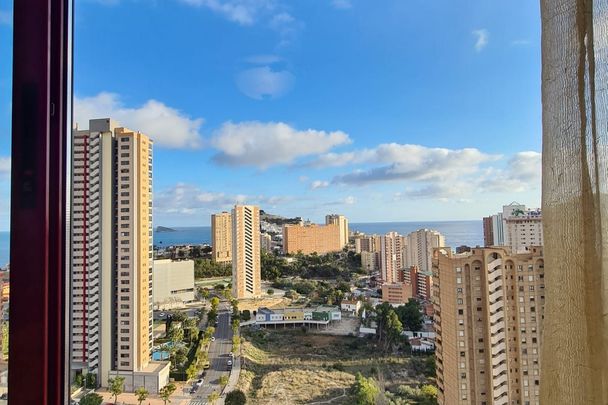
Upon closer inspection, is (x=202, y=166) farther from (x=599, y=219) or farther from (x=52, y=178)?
(x=599, y=219)

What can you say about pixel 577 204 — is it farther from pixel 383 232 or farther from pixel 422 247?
pixel 383 232

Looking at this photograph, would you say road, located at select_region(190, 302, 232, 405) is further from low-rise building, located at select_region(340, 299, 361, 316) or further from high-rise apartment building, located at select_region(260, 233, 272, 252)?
low-rise building, located at select_region(340, 299, 361, 316)

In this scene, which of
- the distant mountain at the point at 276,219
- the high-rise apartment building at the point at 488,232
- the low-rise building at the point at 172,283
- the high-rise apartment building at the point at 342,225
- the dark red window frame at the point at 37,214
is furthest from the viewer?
the distant mountain at the point at 276,219

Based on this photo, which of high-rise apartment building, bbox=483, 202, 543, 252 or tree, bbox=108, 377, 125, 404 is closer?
high-rise apartment building, bbox=483, 202, 543, 252

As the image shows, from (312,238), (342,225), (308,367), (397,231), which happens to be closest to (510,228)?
(397,231)

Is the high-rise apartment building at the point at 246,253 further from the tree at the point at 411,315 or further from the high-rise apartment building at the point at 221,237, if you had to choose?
the tree at the point at 411,315

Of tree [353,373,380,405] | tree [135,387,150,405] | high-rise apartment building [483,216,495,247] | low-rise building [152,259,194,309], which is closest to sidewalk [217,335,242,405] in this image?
tree [135,387,150,405]

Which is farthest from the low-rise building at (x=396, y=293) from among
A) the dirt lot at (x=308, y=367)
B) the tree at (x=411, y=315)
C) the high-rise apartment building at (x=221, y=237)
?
the high-rise apartment building at (x=221, y=237)

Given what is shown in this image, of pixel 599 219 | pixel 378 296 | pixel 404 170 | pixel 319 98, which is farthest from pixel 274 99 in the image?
pixel 599 219
